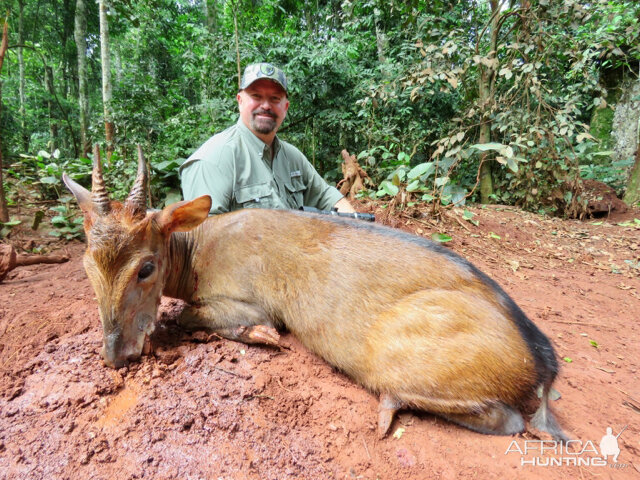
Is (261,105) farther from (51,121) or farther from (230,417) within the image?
(51,121)

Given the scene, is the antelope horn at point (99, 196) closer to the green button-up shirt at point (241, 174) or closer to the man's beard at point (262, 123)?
the green button-up shirt at point (241, 174)

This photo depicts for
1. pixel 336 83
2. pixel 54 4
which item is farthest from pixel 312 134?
pixel 54 4

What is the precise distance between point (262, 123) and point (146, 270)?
9.81ft

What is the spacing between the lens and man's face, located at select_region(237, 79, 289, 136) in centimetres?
463

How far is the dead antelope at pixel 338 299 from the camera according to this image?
2154mm

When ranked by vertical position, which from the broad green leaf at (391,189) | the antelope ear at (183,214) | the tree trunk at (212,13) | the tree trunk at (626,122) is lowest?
the antelope ear at (183,214)

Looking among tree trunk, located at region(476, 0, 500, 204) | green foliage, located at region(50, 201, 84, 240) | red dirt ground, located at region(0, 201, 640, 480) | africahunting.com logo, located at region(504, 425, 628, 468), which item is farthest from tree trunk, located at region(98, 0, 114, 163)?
africahunting.com logo, located at region(504, 425, 628, 468)

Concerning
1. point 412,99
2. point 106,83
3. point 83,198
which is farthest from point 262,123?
point 106,83

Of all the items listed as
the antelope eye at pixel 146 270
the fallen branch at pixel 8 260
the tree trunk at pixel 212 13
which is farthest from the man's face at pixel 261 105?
the tree trunk at pixel 212 13

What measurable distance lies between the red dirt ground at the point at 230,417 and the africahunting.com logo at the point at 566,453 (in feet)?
0.03

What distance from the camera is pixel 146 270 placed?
2.35m

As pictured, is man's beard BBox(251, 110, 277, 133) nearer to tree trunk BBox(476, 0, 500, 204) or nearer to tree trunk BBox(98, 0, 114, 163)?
tree trunk BBox(98, 0, 114, 163)

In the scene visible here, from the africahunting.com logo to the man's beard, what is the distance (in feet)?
14.3

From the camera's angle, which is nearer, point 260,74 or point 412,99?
point 260,74
